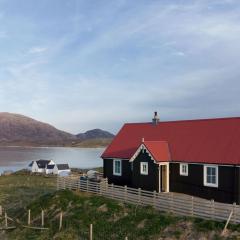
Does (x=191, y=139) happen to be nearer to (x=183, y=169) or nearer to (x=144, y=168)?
(x=183, y=169)

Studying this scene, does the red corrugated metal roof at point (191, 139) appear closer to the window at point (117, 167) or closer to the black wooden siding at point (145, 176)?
the window at point (117, 167)

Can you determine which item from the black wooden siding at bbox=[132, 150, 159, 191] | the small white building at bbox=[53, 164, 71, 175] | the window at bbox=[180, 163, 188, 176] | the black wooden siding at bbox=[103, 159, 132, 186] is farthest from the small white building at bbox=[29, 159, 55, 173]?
the window at bbox=[180, 163, 188, 176]

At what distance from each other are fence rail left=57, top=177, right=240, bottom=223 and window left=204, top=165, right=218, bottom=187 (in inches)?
55.0

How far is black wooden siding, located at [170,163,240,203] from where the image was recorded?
3055 centimetres

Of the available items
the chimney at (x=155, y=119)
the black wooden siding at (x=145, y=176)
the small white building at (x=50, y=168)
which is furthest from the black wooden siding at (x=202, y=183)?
the small white building at (x=50, y=168)

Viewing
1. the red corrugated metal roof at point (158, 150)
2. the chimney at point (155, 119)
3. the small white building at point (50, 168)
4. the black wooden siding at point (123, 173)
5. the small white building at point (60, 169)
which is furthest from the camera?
the small white building at point (50, 168)

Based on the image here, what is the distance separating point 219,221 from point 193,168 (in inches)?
312

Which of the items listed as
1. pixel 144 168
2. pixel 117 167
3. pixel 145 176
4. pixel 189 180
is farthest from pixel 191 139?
pixel 117 167

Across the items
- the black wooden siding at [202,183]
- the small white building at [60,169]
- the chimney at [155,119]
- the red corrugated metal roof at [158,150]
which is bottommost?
the small white building at [60,169]

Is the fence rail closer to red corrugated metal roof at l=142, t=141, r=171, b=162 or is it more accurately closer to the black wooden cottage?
the black wooden cottage

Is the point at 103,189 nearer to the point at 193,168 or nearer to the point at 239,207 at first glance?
the point at 193,168

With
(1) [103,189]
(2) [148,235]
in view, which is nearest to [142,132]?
(1) [103,189]

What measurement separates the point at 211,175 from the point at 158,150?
5.60 metres

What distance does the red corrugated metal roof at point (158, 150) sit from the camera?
35.4 metres
